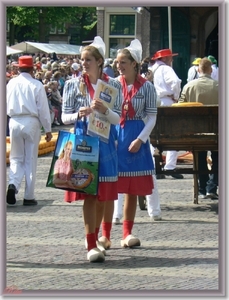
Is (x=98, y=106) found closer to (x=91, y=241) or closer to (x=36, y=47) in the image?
(x=91, y=241)

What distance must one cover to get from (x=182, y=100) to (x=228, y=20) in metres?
5.57

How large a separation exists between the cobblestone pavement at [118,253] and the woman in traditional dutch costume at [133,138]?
43 cm

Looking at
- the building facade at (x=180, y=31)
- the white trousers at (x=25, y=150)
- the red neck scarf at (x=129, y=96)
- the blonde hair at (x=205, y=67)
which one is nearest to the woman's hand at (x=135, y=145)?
the red neck scarf at (x=129, y=96)

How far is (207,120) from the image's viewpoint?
1046cm

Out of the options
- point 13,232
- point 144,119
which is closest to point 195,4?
point 144,119

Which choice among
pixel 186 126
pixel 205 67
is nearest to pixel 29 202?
pixel 186 126

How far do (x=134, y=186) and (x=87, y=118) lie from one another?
1157mm

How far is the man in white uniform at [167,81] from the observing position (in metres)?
13.5

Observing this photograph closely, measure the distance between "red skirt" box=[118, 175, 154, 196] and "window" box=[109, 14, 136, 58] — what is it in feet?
90.7

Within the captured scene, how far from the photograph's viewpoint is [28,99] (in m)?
11.3

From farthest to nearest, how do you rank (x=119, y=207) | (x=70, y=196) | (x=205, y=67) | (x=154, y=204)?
(x=205, y=67)
(x=154, y=204)
(x=119, y=207)
(x=70, y=196)

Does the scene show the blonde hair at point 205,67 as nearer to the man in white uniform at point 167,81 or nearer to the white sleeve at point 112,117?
the man in white uniform at point 167,81

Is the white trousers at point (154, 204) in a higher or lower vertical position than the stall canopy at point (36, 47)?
lower

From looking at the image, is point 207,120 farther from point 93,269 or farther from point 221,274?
point 221,274
